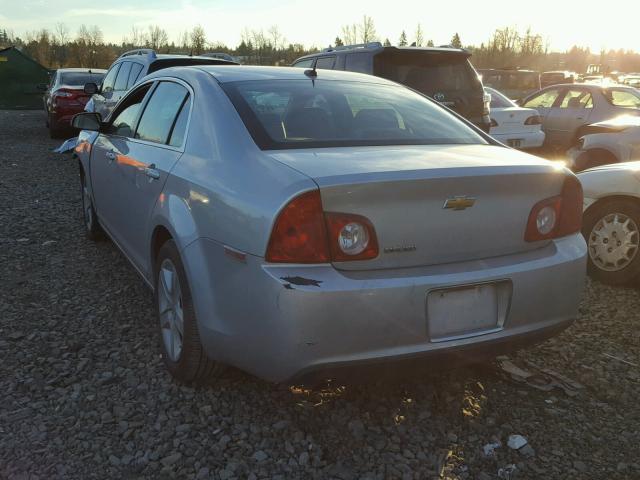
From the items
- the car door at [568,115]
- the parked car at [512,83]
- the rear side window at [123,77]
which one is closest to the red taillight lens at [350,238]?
the rear side window at [123,77]

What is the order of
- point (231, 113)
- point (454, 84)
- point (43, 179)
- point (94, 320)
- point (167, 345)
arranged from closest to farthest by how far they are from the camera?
point (231, 113)
point (167, 345)
point (94, 320)
point (454, 84)
point (43, 179)

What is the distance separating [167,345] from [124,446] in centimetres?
70

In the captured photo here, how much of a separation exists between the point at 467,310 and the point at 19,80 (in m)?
27.7

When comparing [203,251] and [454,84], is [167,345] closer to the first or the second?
[203,251]

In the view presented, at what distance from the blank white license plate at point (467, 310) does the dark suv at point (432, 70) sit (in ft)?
17.8

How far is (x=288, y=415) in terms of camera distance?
2848 mm

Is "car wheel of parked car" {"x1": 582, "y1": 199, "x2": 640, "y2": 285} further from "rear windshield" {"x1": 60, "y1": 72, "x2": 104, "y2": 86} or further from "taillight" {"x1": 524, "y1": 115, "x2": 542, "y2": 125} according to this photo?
"rear windshield" {"x1": 60, "y1": 72, "x2": 104, "y2": 86}

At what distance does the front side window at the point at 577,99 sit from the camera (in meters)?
11.4

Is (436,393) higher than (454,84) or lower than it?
lower

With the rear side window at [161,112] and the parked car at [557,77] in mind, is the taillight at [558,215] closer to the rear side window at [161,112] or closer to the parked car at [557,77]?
the rear side window at [161,112]

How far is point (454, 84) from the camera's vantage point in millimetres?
7887

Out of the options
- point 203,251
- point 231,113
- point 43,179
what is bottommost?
point 43,179

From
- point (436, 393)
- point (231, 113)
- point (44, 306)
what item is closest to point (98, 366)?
point (44, 306)

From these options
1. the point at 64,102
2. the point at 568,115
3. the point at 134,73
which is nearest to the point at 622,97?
the point at 568,115
